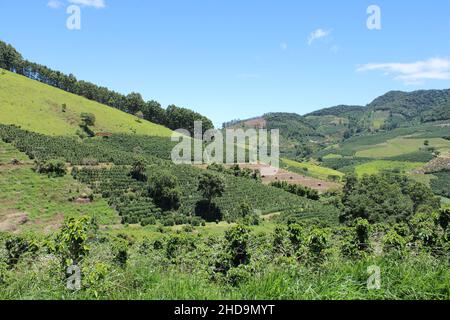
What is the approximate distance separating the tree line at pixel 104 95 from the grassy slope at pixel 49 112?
62.4 ft

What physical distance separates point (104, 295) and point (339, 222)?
67.8m

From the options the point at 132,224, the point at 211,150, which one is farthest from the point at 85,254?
the point at 211,150

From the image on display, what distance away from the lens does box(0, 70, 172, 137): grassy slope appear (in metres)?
89.8

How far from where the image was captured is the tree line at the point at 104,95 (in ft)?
443

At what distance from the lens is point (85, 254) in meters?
7.23

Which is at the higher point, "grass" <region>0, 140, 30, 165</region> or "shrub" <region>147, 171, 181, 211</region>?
"grass" <region>0, 140, 30, 165</region>

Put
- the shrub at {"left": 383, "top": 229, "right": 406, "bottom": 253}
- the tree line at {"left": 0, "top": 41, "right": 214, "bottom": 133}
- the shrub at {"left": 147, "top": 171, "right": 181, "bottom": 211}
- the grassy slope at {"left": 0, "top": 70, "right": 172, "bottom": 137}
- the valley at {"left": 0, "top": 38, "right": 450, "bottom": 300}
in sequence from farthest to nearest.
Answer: the tree line at {"left": 0, "top": 41, "right": 214, "bottom": 133} < the grassy slope at {"left": 0, "top": 70, "right": 172, "bottom": 137} < the shrub at {"left": 147, "top": 171, "right": 181, "bottom": 211} < the shrub at {"left": 383, "top": 229, "right": 406, "bottom": 253} < the valley at {"left": 0, "top": 38, "right": 450, "bottom": 300}

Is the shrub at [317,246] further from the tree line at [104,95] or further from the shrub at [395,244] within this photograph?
the tree line at [104,95]

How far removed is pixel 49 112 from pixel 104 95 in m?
41.8

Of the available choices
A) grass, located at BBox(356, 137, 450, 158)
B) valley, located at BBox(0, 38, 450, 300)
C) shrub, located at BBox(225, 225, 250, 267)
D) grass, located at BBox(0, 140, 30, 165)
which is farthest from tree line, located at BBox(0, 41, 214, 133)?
shrub, located at BBox(225, 225, 250, 267)

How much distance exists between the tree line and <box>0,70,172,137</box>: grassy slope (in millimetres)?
19016

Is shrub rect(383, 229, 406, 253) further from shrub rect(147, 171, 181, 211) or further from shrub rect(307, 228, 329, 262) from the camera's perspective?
shrub rect(147, 171, 181, 211)

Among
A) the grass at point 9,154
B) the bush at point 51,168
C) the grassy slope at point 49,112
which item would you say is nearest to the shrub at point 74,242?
the bush at point 51,168
